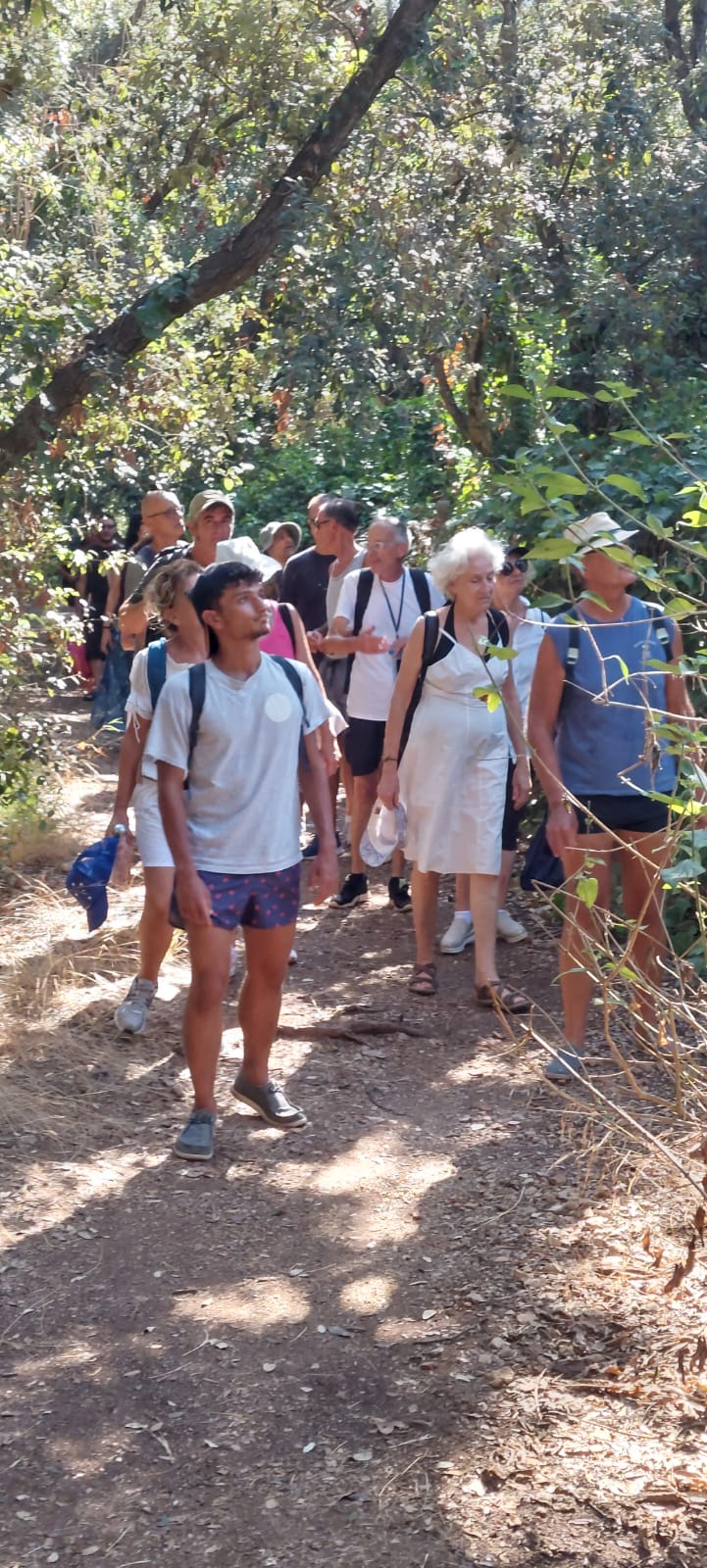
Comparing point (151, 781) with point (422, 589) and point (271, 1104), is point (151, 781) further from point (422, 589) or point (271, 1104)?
point (422, 589)

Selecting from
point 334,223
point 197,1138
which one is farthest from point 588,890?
point 334,223

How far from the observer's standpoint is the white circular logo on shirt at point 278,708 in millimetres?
5074

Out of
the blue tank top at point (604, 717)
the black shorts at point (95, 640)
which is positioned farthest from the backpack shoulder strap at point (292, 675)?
the black shorts at point (95, 640)

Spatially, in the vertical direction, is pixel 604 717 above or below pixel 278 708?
above

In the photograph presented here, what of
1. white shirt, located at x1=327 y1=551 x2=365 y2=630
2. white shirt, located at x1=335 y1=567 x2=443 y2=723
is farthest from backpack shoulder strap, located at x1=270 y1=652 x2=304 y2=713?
white shirt, located at x1=327 y1=551 x2=365 y2=630

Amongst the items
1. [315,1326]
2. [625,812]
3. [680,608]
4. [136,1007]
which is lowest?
[315,1326]

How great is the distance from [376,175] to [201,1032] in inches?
242

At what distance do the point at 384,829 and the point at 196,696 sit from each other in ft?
7.89

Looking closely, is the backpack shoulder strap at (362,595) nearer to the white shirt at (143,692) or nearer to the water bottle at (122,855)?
the water bottle at (122,855)

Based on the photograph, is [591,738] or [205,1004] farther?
[591,738]

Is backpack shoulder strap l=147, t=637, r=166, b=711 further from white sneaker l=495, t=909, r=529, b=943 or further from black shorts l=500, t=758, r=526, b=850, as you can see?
white sneaker l=495, t=909, r=529, b=943

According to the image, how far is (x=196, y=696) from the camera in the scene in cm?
500

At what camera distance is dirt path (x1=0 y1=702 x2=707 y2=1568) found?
343 cm

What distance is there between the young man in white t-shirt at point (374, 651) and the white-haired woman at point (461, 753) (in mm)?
1231
